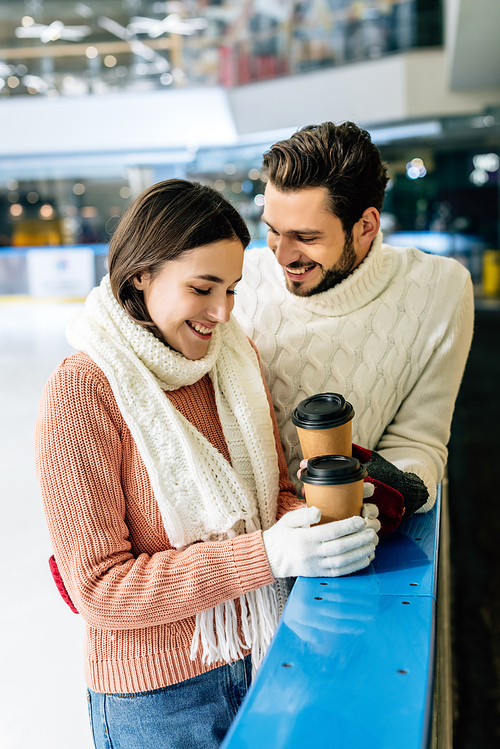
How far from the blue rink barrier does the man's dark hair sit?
983 mm

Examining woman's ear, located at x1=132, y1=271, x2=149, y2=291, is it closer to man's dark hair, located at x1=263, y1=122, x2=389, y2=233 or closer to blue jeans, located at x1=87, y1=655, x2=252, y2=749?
man's dark hair, located at x1=263, y1=122, x2=389, y2=233

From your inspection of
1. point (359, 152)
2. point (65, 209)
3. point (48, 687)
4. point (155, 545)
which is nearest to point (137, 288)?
point (155, 545)

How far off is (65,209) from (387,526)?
16.4 m

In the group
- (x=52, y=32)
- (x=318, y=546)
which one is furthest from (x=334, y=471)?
(x=52, y=32)

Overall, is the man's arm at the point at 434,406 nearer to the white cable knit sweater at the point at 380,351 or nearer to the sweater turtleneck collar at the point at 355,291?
the white cable knit sweater at the point at 380,351

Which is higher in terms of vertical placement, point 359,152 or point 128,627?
point 359,152

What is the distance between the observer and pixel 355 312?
1.88 meters

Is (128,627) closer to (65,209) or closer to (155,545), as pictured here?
(155,545)

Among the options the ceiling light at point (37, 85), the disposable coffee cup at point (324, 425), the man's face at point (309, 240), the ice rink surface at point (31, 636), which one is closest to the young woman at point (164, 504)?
the disposable coffee cup at point (324, 425)

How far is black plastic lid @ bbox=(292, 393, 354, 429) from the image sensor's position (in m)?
1.18

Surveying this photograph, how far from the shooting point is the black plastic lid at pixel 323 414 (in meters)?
1.18

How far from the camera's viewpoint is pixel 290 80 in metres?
11.9

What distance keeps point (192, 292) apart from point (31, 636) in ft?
7.41

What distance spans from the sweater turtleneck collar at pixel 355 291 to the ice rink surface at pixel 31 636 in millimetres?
1719
